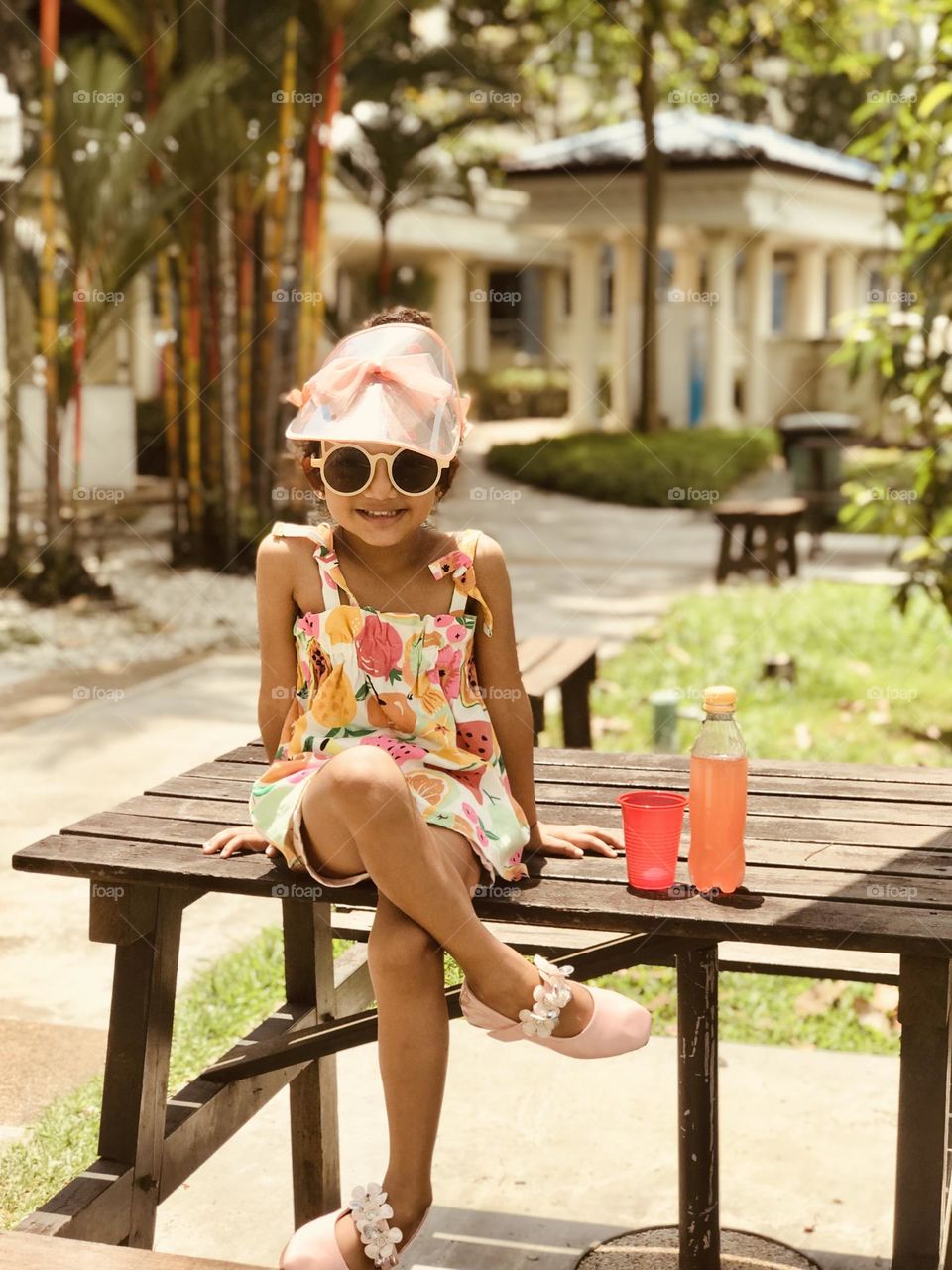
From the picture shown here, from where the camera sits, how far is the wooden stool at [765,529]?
1080 cm

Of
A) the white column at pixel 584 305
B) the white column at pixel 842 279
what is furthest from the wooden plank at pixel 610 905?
the white column at pixel 842 279

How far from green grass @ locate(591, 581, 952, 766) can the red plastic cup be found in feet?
12.4

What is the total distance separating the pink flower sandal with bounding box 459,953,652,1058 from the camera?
2365 millimetres

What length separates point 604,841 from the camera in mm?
2648

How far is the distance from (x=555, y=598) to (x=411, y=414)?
7570 millimetres

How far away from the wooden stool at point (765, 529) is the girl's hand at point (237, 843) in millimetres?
8445

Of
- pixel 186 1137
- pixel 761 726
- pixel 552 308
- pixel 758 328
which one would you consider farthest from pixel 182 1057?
pixel 552 308

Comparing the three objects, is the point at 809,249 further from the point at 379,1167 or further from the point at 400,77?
the point at 379,1167

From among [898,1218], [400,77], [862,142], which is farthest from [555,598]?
[898,1218]

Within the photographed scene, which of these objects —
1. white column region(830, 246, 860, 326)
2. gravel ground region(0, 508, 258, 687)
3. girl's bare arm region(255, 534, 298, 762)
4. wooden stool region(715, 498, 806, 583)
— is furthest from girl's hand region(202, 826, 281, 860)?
white column region(830, 246, 860, 326)

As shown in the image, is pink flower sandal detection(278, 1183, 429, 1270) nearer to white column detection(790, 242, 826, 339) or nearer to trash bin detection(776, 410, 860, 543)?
trash bin detection(776, 410, 860, 543)

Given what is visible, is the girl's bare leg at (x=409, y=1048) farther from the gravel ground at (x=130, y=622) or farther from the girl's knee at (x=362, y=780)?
the gravel ground at (x=130, y=622)

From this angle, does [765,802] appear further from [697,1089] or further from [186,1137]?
[186,1137]

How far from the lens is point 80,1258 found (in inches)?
74.6
